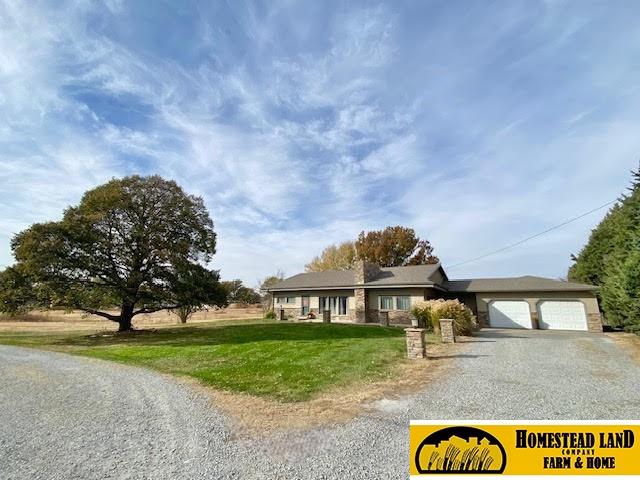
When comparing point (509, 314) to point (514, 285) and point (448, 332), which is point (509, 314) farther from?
point (448, 332)

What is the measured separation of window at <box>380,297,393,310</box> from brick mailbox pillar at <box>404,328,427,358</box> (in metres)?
14.6

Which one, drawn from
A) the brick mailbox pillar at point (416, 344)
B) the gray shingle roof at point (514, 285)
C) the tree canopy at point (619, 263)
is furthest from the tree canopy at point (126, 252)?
the tree canopy at point (619, 263)

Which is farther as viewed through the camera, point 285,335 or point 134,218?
point 134,218

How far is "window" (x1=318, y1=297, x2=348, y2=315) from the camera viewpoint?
28.6 metres

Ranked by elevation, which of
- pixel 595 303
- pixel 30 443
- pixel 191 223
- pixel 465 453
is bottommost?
pixel 30 443

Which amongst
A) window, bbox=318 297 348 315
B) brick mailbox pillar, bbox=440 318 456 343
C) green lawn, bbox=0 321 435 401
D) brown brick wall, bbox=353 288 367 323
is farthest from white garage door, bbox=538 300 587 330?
green lawn, bbox=0 321 435 401

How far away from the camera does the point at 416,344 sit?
37.9ft

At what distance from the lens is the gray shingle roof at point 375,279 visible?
2572 centimetres

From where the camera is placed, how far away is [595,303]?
22422mm

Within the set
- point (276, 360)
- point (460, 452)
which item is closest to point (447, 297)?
point (276, 360)

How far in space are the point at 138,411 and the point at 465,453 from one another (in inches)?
239

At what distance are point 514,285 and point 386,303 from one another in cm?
1002

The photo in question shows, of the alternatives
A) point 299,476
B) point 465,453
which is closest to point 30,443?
point 299,476

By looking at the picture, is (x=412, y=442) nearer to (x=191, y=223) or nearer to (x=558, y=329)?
(x=191, y=223)
